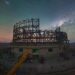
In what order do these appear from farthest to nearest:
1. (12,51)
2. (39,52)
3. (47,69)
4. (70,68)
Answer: (12,51) < (39,52) < (70,68) < (47,69)

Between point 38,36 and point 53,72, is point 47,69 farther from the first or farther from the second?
Result: point 38,36

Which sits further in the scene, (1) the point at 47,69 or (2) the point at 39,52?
(2) the point at 39,52

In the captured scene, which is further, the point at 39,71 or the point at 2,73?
the point at 39,71

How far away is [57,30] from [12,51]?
12.4 m

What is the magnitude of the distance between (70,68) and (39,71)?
7342 millimetres

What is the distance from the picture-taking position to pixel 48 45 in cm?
4138

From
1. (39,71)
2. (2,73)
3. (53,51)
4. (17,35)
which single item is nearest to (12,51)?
(17,35)

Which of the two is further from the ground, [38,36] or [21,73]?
[38,36]

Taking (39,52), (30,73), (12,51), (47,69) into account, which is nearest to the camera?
(30,73)

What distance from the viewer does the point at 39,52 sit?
133ft

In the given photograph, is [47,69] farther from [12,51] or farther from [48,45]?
[12,51]

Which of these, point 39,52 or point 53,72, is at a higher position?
point 39,52

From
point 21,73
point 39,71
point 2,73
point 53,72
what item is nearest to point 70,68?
point 53,72

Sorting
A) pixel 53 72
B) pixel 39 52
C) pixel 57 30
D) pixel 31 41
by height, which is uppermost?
pixel 57 30
